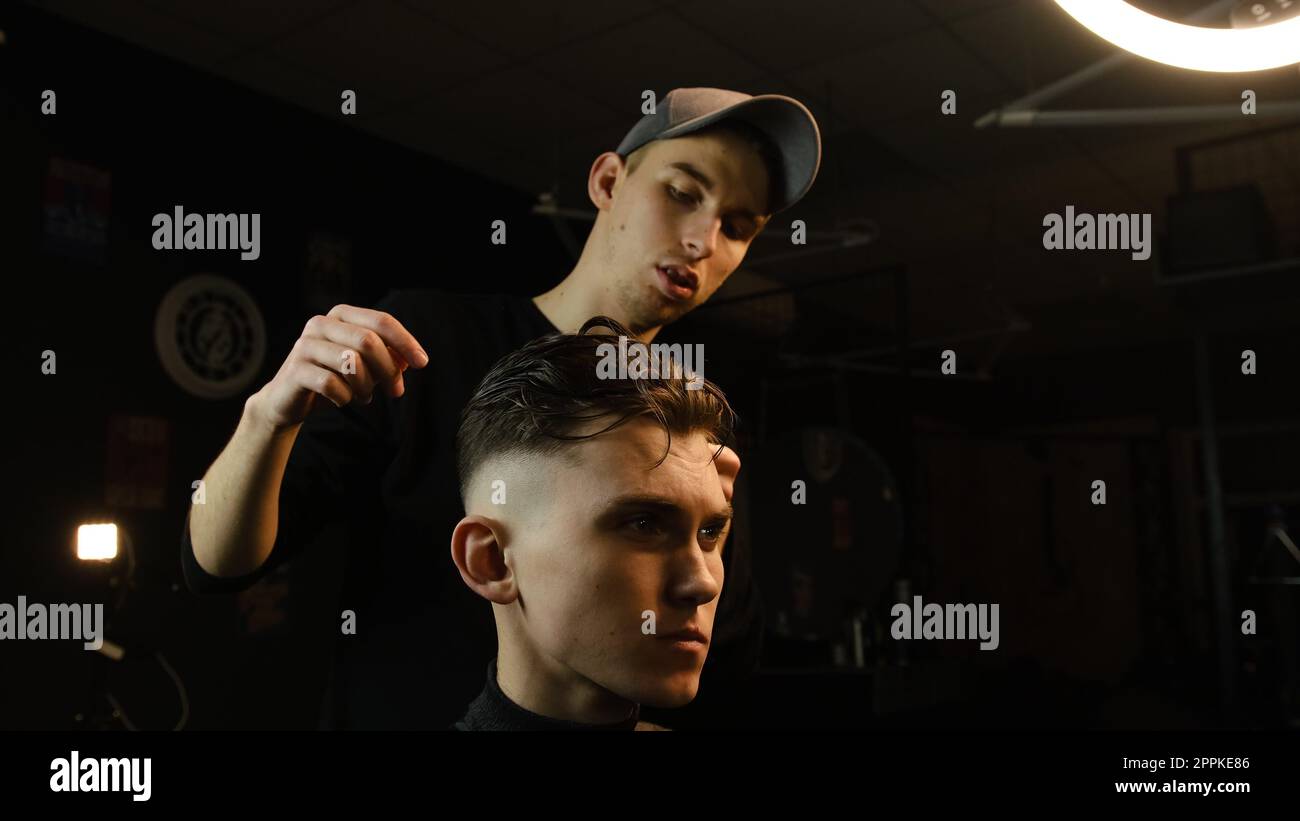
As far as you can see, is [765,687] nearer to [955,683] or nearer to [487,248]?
[955,683]

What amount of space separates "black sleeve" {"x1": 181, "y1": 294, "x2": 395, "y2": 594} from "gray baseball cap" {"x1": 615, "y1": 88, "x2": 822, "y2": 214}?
1.26ft

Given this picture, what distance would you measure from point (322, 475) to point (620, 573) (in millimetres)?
324

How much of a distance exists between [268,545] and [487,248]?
4.04 meters

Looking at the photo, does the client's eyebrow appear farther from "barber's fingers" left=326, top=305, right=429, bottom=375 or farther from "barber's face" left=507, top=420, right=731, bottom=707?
"barber's fingers" left=326, top=305, right=429, bottom=375

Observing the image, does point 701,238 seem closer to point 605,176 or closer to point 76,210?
point 605,176

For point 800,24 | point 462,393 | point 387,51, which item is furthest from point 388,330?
point 387,51

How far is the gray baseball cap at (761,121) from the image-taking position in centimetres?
97

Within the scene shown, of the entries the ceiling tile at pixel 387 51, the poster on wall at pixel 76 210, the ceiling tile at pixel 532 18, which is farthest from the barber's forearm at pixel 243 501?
the poster on wall at pixel 76 210

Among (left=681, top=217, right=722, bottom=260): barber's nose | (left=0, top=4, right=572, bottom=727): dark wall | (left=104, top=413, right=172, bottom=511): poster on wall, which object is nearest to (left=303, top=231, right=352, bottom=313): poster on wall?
(left=0, top=4, right=572, bottom=727): dark wall

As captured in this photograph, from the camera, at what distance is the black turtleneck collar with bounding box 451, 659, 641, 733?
833mm

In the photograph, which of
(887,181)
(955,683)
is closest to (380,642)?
(955,683)

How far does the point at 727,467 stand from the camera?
0.89 meters

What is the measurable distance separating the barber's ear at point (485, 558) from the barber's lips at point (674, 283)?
277mm

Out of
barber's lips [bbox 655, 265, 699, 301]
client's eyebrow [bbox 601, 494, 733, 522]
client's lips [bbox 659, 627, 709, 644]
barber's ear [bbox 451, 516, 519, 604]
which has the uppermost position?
barber's lips [bbox 655, 265, 699, 301]
